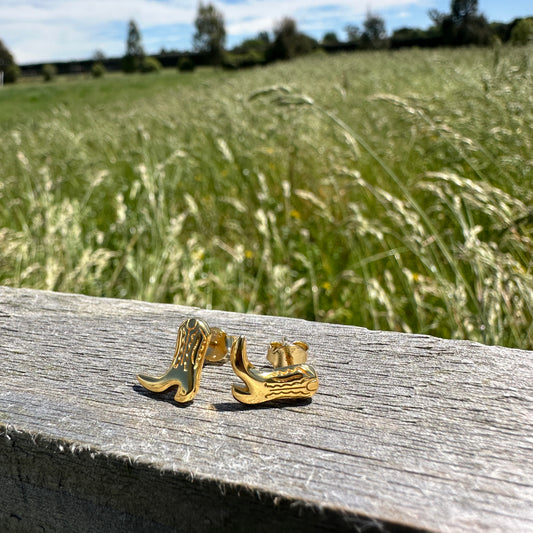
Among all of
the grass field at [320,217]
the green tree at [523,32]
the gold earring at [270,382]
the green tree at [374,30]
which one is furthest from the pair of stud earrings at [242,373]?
the green tree at [374,30]

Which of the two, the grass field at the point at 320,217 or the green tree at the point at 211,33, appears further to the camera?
the green tree at the point at 211,33

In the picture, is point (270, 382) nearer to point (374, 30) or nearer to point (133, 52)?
point (374, 30)

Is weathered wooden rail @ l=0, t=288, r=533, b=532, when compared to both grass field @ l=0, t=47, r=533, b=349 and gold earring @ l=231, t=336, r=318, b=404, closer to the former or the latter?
gold earring @ l=231, t=336, r=318, b=404

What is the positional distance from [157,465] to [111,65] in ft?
146

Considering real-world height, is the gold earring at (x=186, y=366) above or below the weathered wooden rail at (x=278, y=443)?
above

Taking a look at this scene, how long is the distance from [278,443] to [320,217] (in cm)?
218

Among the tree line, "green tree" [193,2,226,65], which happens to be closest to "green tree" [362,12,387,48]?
the tree line

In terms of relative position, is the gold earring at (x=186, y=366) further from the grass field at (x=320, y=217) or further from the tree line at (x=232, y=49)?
the tree line at (x=232, y=49)

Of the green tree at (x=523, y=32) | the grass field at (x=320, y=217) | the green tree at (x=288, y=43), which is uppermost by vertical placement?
the green tree at (x=288, y=43)

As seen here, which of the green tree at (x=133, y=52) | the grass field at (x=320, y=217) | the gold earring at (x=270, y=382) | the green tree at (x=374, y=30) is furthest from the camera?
the green tree at (x=133, y=52)

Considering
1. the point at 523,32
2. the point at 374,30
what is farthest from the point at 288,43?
the point at 523,32

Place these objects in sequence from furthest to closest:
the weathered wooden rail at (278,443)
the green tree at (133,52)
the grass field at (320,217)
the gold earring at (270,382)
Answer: the green tree at (133,52) < the grass field at (320,217) < the gold earring at (270,382) < the weathered wooden rail at (278,443)

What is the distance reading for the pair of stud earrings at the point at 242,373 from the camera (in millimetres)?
777

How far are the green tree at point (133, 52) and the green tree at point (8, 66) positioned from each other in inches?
288
